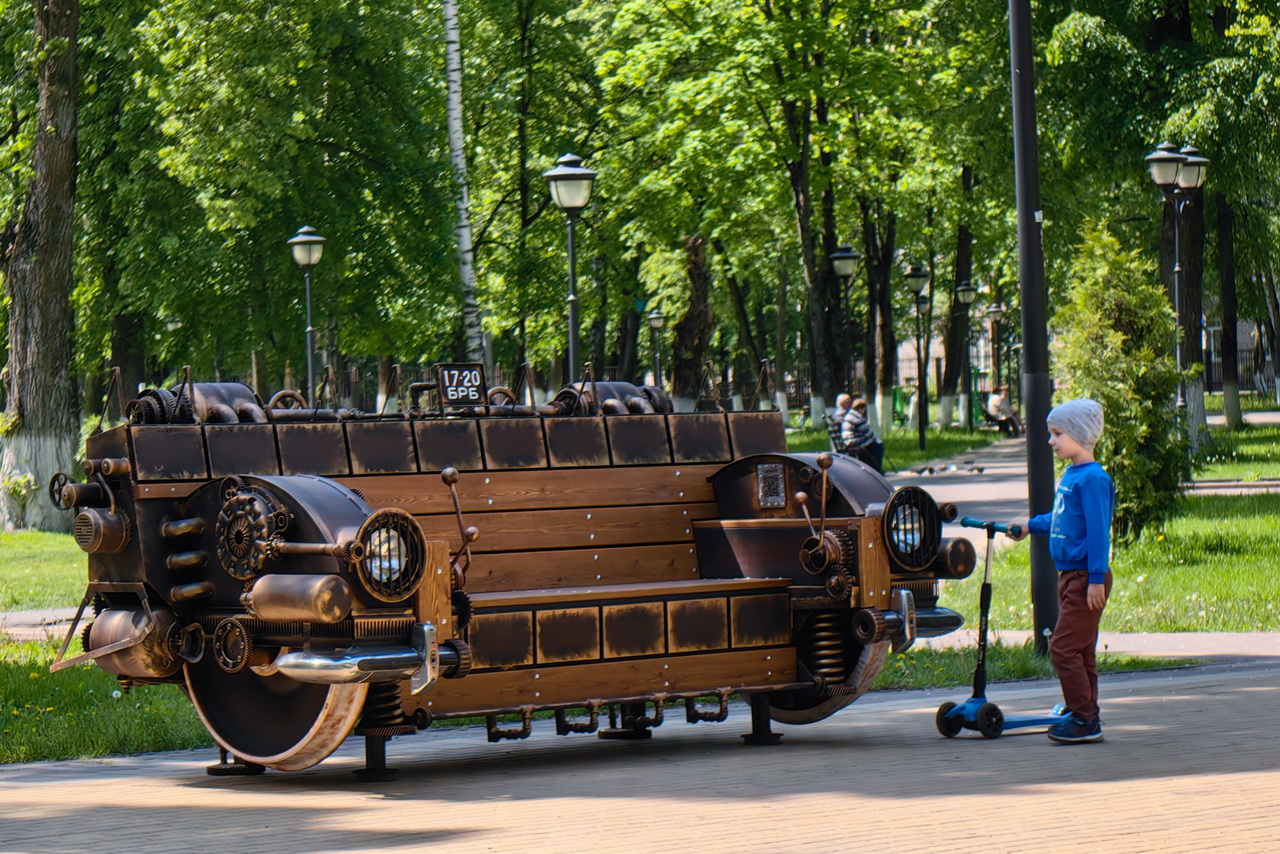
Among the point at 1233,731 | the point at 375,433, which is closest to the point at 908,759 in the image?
the point at 1233,731

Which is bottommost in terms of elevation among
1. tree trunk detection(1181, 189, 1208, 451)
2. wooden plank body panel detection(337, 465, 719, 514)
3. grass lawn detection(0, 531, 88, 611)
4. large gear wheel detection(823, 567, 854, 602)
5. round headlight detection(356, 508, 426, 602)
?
grass lawn detection(0, 531, 88, 611)

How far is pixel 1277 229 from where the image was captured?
49.3 meters

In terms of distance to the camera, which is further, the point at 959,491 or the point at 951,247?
the point at 951,247

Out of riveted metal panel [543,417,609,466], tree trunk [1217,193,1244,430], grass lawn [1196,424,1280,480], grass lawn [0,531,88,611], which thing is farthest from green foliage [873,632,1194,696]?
tree trunk [1217,193,1244,430]

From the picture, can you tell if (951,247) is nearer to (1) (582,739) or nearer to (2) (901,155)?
(2) (901,155)

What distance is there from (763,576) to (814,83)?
2465cm

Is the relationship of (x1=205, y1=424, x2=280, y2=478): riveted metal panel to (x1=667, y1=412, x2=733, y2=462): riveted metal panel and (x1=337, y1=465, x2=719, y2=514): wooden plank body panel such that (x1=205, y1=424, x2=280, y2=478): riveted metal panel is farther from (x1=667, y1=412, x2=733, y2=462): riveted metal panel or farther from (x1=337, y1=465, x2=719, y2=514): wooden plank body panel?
(x1=667, y1=412, x2=733, y2=462): riveted metal panel

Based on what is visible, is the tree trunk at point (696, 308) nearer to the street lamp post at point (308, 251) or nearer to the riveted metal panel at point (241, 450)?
the street lamp post at point (308, 251)

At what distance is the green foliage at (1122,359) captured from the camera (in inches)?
668

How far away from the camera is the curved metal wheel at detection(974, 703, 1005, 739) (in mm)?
8477

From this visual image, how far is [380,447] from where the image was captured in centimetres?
794

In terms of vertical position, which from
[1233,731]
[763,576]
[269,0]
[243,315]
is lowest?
[1233,731]

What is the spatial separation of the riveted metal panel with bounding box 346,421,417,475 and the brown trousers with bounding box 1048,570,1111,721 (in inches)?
117

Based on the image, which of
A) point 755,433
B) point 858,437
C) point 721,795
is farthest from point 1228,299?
point 721,795
